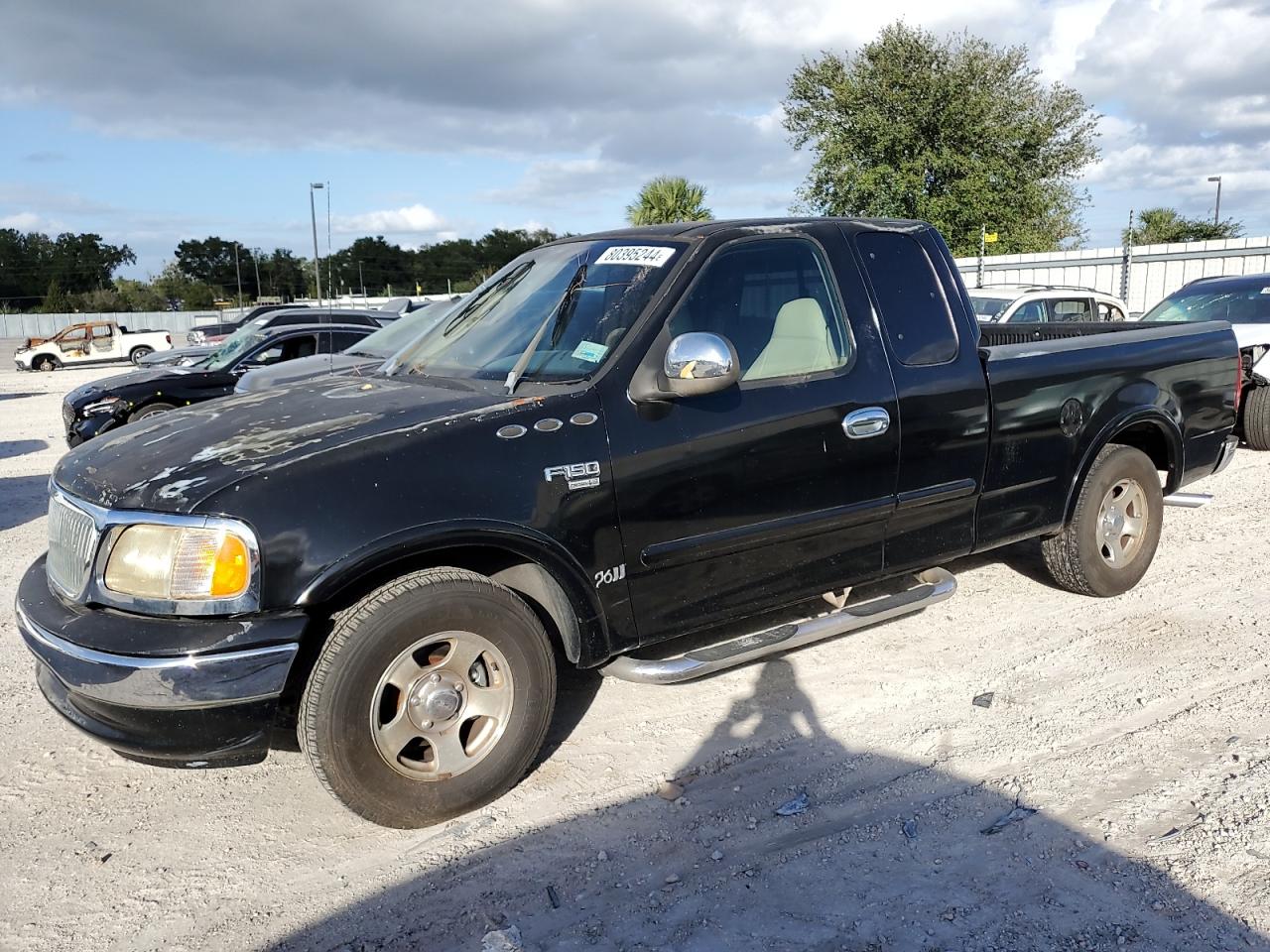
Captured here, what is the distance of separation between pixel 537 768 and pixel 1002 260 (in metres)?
23.9

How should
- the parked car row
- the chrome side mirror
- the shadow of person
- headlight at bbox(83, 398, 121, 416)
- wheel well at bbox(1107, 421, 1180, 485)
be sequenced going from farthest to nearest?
headlight at bbox(83, 398, 121, 416), the parked car row, wheel well at bbox(1107, 421, 1180, 485), the chrome side mirror, the shadow of person

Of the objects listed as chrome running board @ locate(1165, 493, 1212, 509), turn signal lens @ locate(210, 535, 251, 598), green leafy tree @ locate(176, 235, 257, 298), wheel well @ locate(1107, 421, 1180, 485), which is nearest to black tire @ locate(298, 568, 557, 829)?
Answer: turn signal lens @ locate(210, 535, 251, 598)

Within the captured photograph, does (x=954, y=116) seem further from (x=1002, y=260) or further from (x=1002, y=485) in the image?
(x=1002, y=485)

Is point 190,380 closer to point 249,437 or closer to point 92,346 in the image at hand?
point 249,437

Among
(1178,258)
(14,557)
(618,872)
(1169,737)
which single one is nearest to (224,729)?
(618,872)

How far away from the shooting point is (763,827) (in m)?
3.28

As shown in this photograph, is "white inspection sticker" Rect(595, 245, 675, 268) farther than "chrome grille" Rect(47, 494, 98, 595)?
Yes

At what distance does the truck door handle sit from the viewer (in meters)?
4.04

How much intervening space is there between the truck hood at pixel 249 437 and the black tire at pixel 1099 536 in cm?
323

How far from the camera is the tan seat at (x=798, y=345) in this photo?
13.1 ft

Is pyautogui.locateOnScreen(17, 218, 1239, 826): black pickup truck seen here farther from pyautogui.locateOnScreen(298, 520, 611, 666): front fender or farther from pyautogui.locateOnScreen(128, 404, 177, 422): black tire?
pyautogui.locateOnScreen(128, 404, 177, 422): black tire

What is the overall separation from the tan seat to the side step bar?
1.05 metres

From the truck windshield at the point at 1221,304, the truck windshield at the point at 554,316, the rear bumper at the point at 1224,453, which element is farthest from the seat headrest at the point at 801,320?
the truck windshield at the point at 1221,304

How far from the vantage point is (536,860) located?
312 cm
